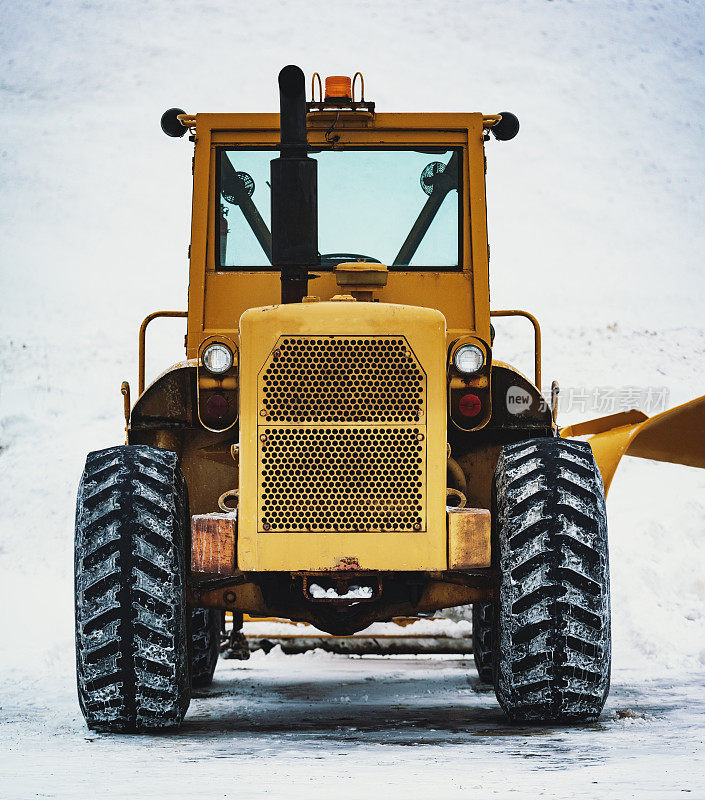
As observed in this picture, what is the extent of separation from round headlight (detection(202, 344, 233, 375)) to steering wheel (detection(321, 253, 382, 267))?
1056mm

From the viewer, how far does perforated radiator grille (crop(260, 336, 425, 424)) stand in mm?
5207

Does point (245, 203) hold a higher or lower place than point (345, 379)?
higher

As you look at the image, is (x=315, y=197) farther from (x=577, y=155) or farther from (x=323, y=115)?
(x=577, y=155)

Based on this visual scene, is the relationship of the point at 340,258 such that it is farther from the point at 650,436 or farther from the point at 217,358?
the point at 650,436

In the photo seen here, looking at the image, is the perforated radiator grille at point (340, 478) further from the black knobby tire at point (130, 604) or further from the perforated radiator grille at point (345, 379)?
the black knobby tire at point (130, 604)

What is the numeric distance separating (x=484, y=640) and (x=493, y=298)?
2640 cm

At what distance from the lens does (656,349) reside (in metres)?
25.8

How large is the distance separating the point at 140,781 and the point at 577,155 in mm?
44247

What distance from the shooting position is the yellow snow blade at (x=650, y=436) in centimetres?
750

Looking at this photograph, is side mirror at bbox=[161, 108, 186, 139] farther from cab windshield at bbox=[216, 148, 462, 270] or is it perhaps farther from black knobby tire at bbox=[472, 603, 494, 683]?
black knobby tire at bbox=[472, 603, 494, 683]

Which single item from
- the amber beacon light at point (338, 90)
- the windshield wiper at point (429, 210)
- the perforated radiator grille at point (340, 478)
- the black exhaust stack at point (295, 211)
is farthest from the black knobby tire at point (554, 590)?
the amber beacon light at point (338, 90)

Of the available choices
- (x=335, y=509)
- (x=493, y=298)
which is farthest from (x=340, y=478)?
(x=493, y=298)

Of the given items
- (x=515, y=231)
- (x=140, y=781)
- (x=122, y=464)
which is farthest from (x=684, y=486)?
(x=515, y=231)

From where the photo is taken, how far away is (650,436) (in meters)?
8.08
